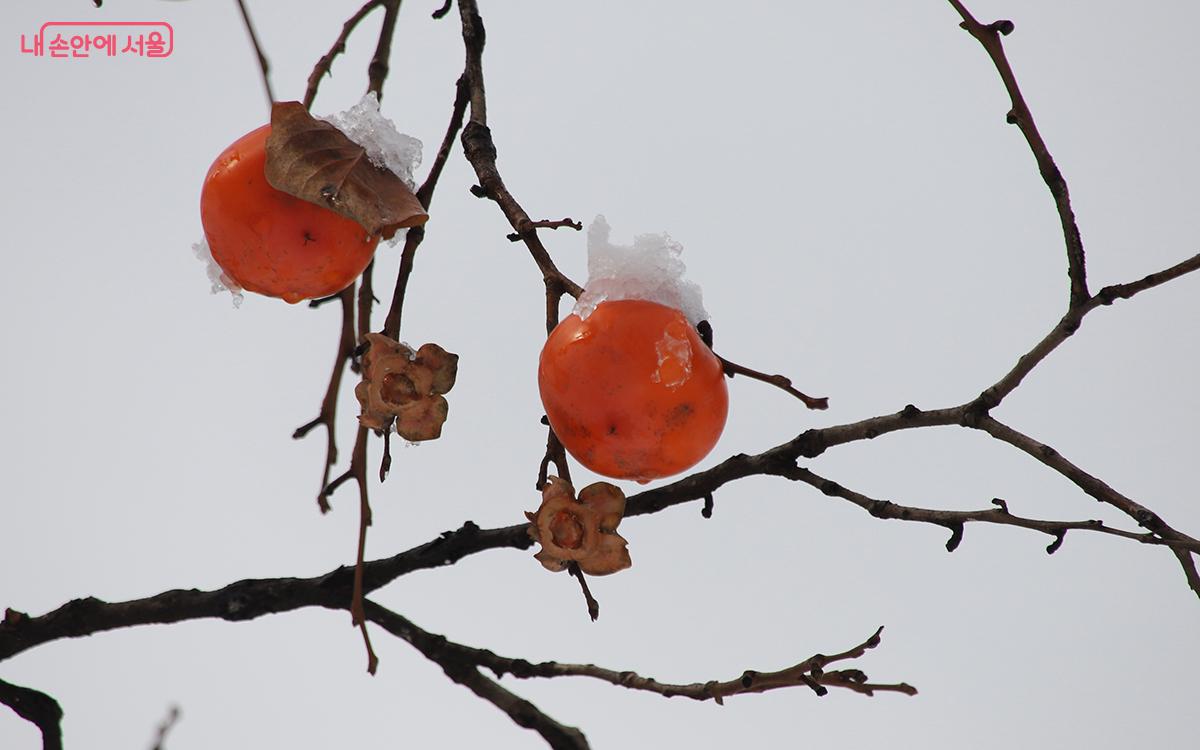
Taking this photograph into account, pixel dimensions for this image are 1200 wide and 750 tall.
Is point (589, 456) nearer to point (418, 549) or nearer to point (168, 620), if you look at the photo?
point (418, 549)

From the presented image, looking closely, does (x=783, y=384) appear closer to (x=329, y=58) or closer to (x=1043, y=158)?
(x=1043, y=158)

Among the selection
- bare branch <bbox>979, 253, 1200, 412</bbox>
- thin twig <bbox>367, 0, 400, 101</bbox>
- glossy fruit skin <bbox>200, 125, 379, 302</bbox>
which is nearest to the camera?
bare branch <bbox>979, 253, 1200, 412</bbox>

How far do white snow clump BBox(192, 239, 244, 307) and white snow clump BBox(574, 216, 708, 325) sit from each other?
19cm

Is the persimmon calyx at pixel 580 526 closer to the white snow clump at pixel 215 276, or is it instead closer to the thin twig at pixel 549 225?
the thin twig at pixel 549 225

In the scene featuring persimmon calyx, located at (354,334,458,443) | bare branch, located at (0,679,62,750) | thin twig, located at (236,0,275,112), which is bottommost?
bare branch, located at (0,679,62,750)

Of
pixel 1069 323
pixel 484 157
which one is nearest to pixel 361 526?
pixel 484 157

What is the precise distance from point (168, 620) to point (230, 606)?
40mm

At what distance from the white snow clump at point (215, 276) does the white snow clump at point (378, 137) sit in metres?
0.11

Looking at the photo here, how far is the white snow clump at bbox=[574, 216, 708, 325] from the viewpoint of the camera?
0.45 m

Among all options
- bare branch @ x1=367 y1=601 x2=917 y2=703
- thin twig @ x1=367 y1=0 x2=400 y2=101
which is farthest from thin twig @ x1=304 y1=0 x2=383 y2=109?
bare branch @ x1=367 y1=601 x2=917 y2=703

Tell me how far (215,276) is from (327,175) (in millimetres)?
127

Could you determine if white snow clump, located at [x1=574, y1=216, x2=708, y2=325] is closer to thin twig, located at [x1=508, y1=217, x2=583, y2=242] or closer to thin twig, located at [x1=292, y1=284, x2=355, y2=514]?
thin twig, located at [x1=508, y1=217, x2=583, y2=242]

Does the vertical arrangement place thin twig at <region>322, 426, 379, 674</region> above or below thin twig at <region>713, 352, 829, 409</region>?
below

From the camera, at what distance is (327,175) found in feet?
1.45
